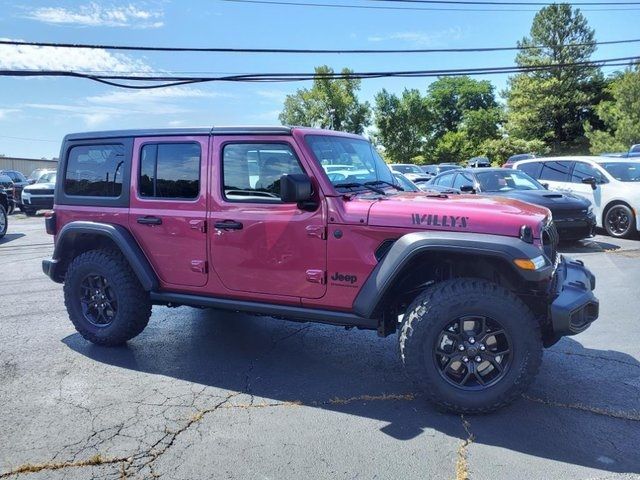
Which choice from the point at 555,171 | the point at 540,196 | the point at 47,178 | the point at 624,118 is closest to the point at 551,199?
the point at 540,196

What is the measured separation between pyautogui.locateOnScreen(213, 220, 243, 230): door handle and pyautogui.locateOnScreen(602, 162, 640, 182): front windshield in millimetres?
9497

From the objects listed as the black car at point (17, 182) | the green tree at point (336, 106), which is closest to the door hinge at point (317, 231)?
the black car at point (17, 182)

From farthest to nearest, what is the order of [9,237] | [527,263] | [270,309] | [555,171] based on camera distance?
1. [9,237]
2. [555,171]
3. [270,309]
4. [527,263]

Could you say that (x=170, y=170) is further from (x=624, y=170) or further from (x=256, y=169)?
(x=624, y=170)

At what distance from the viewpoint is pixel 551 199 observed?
9180 mm

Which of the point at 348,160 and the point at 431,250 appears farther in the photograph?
the point at 348,160

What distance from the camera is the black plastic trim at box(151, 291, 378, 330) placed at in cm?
369

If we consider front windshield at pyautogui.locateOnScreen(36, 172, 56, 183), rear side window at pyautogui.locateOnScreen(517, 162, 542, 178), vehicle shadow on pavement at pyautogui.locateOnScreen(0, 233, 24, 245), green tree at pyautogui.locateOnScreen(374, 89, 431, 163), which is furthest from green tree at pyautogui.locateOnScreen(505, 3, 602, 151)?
vehicle shadow on pavement at pyautogui.locateOnScreen(0, 233, 24, 245)

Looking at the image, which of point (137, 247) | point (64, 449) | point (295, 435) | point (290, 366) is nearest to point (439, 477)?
point (295, 435)

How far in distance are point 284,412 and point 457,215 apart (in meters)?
1.76

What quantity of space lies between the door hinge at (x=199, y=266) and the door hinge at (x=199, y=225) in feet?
0.86

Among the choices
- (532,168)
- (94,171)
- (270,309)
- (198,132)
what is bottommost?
(270,309)

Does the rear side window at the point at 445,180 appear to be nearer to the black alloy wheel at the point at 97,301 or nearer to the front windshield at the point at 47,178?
the black alloy wheel at the point at 97,301

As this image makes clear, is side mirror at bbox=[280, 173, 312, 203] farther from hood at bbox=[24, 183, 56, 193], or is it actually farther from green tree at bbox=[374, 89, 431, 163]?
green tree at bbox=[374, 89, 431, 163]
